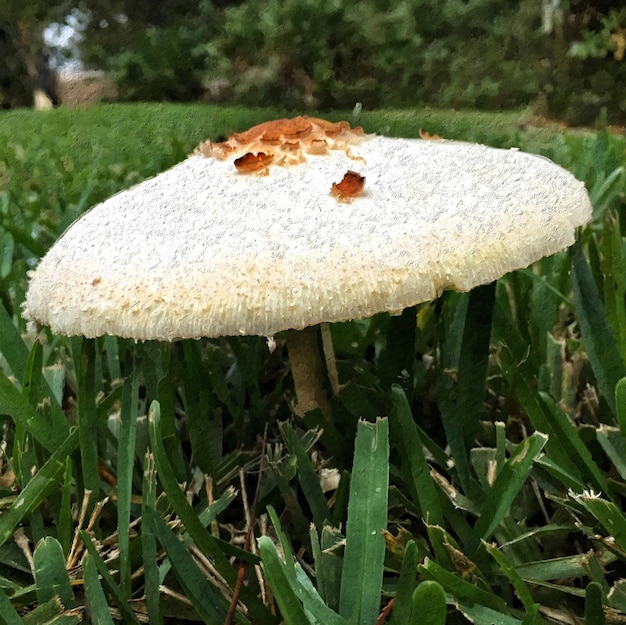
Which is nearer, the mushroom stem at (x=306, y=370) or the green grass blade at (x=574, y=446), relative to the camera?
the green grass blade at (x=574, y=446)

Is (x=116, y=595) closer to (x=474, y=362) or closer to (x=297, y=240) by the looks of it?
(x=297, y=240)

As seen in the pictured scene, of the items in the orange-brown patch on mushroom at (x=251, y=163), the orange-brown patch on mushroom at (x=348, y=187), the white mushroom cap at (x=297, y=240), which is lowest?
the white mushroom cap at (x=297, y=240)

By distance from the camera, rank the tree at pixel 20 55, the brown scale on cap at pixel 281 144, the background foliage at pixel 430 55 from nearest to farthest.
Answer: the brown scale on cap at pixel 281 144
the background foliage at pixel 430 55
the tree at pixel 20 55

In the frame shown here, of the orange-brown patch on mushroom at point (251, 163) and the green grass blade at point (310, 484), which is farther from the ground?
the orange-brown patch on mushroom at point (251, 163)

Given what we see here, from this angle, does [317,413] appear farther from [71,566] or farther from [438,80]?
[438,80]

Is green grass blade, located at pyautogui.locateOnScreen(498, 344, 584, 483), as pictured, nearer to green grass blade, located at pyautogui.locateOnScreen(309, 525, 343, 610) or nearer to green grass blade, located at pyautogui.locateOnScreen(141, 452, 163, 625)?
green grass blade, located at pyautogui.locateOnScreen(309, 525, 343, 610)

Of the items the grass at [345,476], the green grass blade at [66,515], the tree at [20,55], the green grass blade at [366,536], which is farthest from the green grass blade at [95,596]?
the tree at [20,55]

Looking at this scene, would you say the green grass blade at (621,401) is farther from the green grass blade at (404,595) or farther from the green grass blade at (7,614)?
the green grass blade at (7,614)
